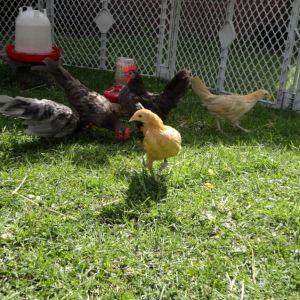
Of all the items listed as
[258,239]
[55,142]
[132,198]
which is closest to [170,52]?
[55,142]

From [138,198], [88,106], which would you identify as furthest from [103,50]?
[138,198]

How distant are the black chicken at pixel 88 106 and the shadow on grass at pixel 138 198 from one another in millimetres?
1079

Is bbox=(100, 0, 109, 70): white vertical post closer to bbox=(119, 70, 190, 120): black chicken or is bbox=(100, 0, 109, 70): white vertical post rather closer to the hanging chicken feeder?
the hanging chicken feeder

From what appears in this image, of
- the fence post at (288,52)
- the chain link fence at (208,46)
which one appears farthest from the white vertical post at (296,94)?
the fence post at (288,52)

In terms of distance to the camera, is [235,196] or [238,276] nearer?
[238,276]

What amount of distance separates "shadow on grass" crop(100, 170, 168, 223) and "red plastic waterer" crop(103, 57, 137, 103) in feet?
6.64

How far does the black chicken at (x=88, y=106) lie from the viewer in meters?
5.07

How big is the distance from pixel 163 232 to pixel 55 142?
214cm

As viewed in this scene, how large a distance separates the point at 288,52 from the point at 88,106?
3.21m

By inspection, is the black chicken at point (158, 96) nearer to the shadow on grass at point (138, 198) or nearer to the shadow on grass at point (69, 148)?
the shadow on grass at point (69, 148)

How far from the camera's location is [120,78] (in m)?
6.68

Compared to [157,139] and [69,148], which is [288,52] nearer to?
[157,139]

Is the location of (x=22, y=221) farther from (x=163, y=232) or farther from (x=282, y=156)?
(x=282, y=156)

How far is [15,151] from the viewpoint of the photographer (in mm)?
4609
